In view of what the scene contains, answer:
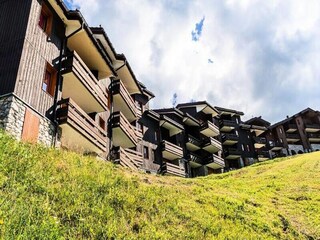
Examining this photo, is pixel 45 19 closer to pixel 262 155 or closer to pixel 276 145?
pixel 262 155

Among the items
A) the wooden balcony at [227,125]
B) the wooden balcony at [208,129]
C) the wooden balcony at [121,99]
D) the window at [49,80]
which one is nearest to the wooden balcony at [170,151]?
the wooden balcony at [121,99]

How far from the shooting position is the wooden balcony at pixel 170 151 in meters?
36.2

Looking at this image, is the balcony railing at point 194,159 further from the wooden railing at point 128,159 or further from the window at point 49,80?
the window at point 49,80

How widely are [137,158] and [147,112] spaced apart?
8993 millimetres

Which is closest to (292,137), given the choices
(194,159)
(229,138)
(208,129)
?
(229,138)

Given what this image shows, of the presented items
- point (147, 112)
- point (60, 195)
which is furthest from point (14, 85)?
point (147, 112)

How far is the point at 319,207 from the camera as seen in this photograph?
1399 cm

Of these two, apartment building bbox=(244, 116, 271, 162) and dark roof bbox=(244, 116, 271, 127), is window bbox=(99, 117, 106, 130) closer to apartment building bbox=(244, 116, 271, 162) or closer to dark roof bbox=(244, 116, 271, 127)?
apartment building bbox=(244, 116, 271, 162)

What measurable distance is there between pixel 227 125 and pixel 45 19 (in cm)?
4304

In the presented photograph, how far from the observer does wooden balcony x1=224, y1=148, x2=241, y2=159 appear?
174 feet

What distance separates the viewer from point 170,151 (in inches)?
1448

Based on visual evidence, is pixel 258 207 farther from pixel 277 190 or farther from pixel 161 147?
pixel 161 147

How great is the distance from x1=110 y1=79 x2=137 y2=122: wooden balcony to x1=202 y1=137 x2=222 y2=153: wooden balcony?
18.9 m

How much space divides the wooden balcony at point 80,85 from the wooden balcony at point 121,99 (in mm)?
3855
